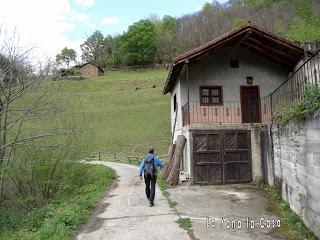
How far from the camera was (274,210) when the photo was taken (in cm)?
977

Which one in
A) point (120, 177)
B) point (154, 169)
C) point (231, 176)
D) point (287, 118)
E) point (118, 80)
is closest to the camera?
point (287, 118)

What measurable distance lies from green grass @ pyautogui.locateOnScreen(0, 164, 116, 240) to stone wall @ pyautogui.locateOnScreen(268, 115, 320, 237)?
5.30 meters

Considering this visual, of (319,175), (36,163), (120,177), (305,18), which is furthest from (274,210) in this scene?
(305,18)

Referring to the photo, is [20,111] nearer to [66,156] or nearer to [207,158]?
[66,156]

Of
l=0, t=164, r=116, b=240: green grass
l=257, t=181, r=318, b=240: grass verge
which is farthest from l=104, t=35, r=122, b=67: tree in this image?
l=257, t=181, r=318, b=240: grass verge

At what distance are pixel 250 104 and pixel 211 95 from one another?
2.02m

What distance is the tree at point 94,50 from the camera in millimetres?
96000

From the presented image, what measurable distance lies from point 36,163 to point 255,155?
362 inches

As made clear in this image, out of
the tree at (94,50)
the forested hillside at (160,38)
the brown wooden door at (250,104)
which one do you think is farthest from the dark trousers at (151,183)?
the tree at (94,50)

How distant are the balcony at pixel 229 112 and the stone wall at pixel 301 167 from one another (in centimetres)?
580

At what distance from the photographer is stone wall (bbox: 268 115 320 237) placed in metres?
7.11

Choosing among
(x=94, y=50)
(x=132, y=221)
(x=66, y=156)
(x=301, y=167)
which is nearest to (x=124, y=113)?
(x=66, y=156)

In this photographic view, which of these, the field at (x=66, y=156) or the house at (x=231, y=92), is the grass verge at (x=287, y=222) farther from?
the field at (x=66, y=156)

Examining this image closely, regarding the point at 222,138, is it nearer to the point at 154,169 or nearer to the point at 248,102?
the point at 248,102
